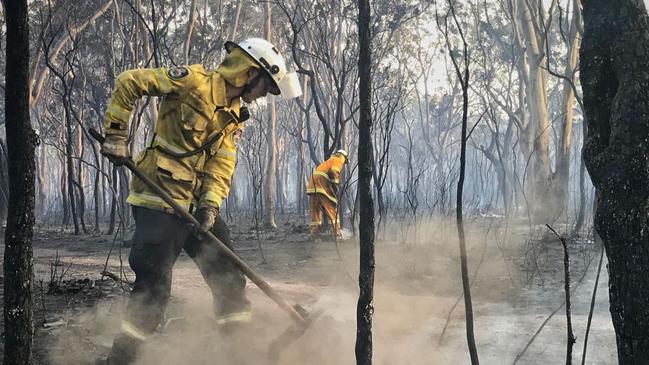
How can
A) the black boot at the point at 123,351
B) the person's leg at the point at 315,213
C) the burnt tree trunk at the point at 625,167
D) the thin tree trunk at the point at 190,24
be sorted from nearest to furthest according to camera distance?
1. the burnt tree trunk at the point at 625,167
2. the black boot at the point at 123,351
3. the person's leg at the point at 315,213
4. the thin tree trunk at the point at 190,24

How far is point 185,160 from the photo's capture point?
2812mm

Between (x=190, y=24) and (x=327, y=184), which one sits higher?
(x=190, y=24)

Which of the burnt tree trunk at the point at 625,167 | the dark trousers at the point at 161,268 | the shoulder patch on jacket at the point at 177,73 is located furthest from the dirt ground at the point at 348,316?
the shoulder patch on jacket at the point at 177,73

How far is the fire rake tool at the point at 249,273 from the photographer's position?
2.59 meters

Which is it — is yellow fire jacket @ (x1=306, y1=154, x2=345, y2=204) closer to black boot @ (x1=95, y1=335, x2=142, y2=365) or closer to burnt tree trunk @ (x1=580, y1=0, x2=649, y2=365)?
black boot @ (x1=95, y1=335, x2=142, y2=365)

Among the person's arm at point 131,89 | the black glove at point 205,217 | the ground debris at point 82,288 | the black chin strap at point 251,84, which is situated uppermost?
the black chin strap at point 251,84

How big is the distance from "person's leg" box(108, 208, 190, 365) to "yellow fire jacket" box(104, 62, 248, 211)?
99 mm

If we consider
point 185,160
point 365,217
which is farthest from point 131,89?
point 365,217

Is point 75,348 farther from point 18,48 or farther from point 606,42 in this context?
point 606,42

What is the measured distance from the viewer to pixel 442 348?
3037 mm

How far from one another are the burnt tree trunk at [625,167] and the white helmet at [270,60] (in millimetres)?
1668

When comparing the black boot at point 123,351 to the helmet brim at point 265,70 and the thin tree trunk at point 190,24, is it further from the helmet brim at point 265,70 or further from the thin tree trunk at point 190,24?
the thin tree trunk at point 190,24

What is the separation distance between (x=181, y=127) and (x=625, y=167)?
207 centimetres

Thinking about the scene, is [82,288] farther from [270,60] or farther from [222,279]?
[270,60]
